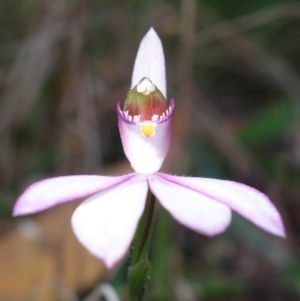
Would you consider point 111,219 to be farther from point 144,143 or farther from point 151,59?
point 151,59

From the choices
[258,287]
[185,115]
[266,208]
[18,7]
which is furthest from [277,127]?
[266,208]

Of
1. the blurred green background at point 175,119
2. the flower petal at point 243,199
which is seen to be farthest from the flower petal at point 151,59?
the blurred green background at point 175,119

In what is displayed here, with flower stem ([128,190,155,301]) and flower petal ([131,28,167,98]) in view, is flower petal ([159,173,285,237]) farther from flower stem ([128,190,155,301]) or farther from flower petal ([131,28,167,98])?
flower petal ([131,28,167,98])

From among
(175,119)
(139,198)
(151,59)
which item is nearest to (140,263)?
(139,198)

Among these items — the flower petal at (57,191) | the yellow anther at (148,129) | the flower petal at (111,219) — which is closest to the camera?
the flower petal at (111,219)

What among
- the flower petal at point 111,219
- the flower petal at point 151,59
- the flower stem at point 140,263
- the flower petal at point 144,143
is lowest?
the flower stem at point 140,263

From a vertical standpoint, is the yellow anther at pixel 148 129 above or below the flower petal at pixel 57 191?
above

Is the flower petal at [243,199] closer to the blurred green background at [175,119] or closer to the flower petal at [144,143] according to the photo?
the flower petal at [144,143]
